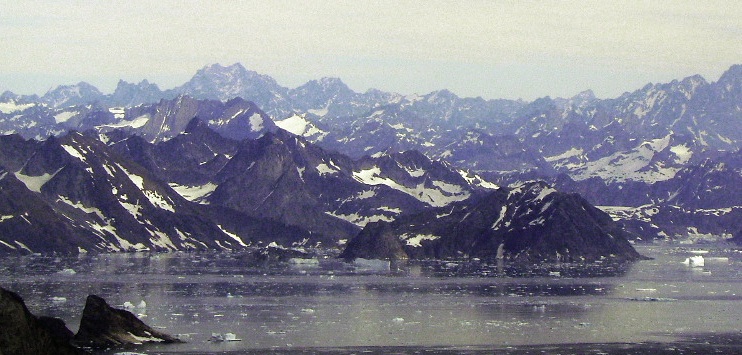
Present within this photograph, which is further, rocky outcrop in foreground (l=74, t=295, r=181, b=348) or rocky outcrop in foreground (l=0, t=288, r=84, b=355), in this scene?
rocky outcrop in foreground (l=74, t=295, r=181, b=348)

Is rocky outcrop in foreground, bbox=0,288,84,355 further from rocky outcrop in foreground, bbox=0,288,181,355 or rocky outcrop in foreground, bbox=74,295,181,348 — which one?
rocky outcrop in foreground, bbox=74,295,181,348

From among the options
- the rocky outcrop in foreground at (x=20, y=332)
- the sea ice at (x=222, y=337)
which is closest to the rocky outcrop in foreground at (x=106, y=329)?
the sea ice at (x=222, y=337)

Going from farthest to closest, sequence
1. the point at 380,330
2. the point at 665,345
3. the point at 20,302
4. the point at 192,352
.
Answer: the point at 380,330
the point at 665,345
the point at 192,352
the point at 20,302

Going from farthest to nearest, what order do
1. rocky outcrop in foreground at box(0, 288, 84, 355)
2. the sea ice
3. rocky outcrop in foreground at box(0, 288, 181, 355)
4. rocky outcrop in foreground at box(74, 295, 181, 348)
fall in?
the sea ice < rocky outcrop in foreground at box(74, 295, 181, 348) < rocky outcrop in foreground at box(0, 288, 181, 355) < rocky outcrop in foreground at box(0, 288, 84, 355)

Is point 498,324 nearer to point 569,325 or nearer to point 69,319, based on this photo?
point 569,325

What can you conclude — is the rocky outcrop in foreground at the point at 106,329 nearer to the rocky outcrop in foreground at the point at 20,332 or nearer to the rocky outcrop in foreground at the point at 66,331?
the rocky outcrop in foreground at the point at 66,331

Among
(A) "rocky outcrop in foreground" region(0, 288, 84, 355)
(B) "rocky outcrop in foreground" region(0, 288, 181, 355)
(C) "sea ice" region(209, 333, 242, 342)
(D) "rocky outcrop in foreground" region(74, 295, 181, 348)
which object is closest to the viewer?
(A) "rocky outcrop in foreground" region(0, 288, 84, 355)

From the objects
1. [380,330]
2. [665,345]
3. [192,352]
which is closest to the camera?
[192,352]

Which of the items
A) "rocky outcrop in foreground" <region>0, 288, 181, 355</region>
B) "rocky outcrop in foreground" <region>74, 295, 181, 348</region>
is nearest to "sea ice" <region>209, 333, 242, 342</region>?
"rocky outcrop in foreground" <region>0, 288, 181, 355</region>

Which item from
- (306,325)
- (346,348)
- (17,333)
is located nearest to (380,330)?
(306,325)
